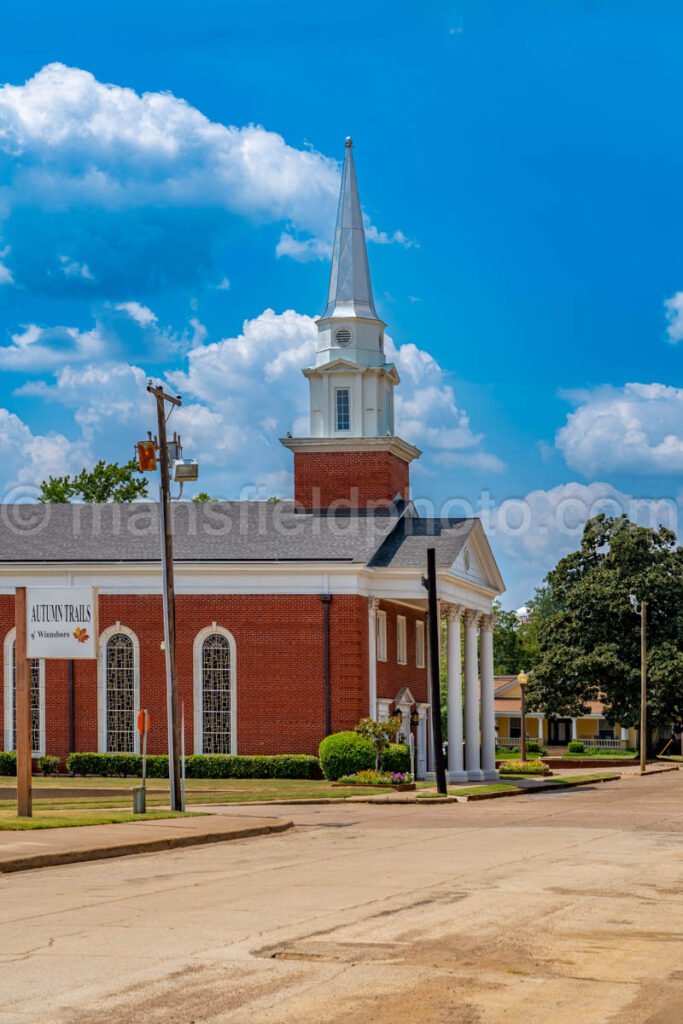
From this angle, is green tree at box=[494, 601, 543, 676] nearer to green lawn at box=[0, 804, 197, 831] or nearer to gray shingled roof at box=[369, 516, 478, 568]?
gray shingled roof at box=[369, 516, 478, 568]

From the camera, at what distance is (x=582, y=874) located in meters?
18.7

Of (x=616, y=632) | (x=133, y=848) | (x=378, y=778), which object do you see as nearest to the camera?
(x=133, y=848)

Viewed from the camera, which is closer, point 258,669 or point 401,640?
point 258,669

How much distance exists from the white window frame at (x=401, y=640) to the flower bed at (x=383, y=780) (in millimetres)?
10686

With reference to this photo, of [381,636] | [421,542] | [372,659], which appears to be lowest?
[372,659]

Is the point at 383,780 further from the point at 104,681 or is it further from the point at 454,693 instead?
the point at 104,681

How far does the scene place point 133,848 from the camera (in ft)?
74.5

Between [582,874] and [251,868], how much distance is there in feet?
14.1

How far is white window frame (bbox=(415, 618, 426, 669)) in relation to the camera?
6062 cm

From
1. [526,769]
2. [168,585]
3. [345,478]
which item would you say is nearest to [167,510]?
[168,585]

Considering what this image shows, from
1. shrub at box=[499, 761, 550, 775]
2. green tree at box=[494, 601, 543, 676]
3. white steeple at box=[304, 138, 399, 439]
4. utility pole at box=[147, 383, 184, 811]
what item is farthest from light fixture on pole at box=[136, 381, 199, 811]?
green tree at box=[494, 601, 543, 676]

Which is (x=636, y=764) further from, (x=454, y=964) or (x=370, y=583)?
(x=454, y=964)

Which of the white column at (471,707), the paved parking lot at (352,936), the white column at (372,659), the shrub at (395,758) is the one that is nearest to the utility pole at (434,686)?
the shrub at (395,758)

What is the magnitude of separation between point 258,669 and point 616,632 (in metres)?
36.2
